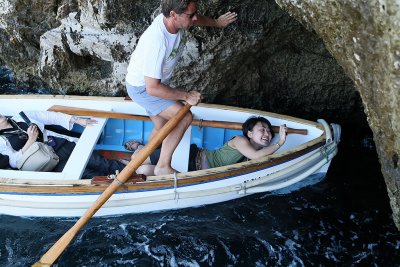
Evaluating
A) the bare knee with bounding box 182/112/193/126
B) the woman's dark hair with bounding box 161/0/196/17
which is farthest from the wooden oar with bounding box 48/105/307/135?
the woman's dark hair with bounding box 161/0/196/17

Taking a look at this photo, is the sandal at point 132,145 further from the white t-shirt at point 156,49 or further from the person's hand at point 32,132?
the white t-shirt at point 156,49

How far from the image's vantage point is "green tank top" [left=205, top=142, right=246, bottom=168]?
6.59 meters

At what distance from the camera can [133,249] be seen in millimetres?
6133

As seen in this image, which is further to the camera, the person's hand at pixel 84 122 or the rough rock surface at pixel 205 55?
the rough rock surface at pixel 205 55

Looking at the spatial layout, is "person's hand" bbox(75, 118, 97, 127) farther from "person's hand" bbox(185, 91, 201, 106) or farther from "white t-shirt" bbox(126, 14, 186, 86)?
"person's hand" bbox(185, 91, 201, 106)

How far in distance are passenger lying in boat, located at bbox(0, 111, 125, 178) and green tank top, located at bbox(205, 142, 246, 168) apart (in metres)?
1.25

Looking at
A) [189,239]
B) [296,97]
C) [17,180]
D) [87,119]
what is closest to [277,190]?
[189,239]

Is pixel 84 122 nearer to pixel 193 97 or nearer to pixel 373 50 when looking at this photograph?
pixel 193 97

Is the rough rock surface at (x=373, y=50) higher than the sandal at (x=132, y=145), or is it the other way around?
the rough rock surface at (x=373, y=50)

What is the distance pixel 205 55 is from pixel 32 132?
2835 mm

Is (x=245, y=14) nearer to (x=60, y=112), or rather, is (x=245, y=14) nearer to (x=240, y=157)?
(x=240, y=157)

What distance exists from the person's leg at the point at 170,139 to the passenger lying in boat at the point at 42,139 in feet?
2.46

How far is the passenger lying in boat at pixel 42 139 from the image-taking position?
647 cm

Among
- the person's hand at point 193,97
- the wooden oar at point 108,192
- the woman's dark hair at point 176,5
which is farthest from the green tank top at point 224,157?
the woman's dark hair at point 176,5
